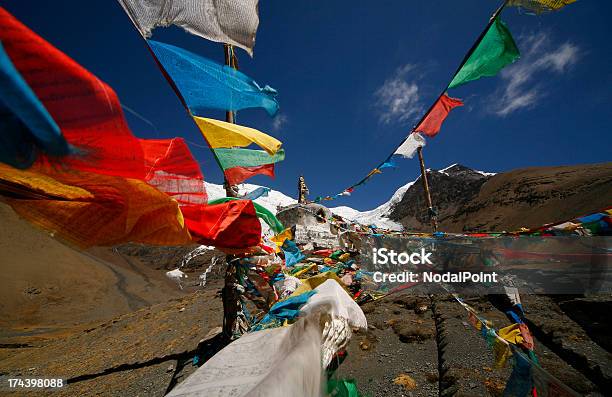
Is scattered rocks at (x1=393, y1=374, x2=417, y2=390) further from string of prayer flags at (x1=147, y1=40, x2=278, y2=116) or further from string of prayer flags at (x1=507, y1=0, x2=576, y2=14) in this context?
string of prayer flags at (x1=507, y1=0, x2=576, y2=14)

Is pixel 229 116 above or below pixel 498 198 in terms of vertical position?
below

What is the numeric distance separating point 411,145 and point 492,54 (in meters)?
2.88

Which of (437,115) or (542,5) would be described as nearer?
(542,5)

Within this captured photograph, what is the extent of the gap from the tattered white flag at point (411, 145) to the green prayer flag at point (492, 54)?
2235mm

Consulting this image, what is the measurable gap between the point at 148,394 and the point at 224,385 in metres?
4.83

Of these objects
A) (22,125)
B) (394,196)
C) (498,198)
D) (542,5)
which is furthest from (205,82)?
(394,196)

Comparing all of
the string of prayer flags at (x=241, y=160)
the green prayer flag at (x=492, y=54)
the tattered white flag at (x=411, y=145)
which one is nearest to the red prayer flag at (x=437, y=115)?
the tattered white flag at (x=411, y=145)

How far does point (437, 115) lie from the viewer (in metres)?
5.95

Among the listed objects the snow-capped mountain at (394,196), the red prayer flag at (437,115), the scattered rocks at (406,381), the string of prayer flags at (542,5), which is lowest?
the scattered rocks at (406,381)

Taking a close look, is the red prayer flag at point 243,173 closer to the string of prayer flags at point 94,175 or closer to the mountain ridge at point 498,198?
the string of prayer flags at point 94,175

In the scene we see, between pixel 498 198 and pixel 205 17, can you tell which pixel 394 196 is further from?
pixel 205 17

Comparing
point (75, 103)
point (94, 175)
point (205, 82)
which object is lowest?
Answer: point (94, 175)

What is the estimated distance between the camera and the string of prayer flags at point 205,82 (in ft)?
8.41

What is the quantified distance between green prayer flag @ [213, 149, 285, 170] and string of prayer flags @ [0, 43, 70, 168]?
1.88 metres
